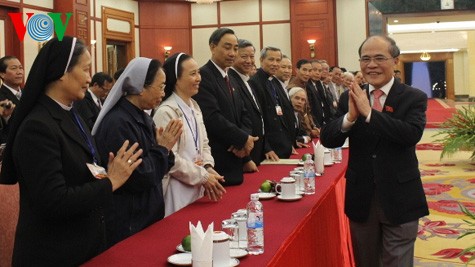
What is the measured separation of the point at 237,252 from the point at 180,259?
0.22m

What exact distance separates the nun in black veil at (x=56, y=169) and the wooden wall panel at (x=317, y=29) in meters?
11.9

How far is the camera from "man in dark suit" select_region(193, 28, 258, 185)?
3.63 metres

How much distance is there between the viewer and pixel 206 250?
180 cm

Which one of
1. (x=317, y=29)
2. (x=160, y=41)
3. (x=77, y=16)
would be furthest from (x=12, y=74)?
(x=317, y=29)

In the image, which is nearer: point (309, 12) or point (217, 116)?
point (217, 116)

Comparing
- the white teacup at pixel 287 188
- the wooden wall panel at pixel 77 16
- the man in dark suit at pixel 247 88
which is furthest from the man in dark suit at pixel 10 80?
the wooden wall panel at pixel 77 16

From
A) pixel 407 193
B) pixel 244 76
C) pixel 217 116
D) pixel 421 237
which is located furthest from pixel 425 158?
pixel 407 193

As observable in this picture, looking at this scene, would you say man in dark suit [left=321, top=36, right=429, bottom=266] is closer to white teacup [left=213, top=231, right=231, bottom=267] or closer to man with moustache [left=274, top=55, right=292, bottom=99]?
white teacup [left=213, top=231, right=231, bottom=267]

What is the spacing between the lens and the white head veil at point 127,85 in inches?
102

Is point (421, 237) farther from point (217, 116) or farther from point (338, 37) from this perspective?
point (338, 37)

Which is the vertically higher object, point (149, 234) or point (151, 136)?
point (151, 136)

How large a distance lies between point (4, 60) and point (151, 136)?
326cm

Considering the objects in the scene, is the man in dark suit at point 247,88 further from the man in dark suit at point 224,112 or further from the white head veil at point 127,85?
the white head veil at point 127,85

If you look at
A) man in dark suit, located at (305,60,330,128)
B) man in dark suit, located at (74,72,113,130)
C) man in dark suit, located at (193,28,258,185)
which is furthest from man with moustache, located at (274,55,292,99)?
man in dark suit, located at (74,72,113,130)
